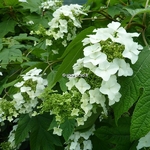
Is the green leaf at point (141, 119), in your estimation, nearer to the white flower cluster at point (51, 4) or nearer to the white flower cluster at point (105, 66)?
the white flower cluster at point (105, 66)

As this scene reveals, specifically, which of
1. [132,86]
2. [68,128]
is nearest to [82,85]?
[132,86]

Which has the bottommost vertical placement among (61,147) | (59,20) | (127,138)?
(61,147)

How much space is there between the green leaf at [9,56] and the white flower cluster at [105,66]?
3.54 feet

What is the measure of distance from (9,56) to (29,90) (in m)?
0.71

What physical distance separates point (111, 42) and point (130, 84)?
0.49ft

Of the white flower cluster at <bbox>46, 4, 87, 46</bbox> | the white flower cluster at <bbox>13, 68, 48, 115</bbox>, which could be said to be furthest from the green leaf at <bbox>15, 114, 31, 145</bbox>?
the white flower cluster at <bbox>46, 4, 87, 46</bbox>

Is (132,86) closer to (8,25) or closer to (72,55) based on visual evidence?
(72,55)

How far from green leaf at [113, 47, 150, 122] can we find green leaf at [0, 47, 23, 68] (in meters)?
1.09

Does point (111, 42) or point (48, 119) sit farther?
point (48, 119)

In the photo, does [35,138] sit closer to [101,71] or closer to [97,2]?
[97,2]

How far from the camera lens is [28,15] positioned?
2666mm

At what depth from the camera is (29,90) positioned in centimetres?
153

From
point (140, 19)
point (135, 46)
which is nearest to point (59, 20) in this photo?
point (140, 19)

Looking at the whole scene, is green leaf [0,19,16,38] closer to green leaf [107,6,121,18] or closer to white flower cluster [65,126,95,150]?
green leaf [107,6,121,18]
